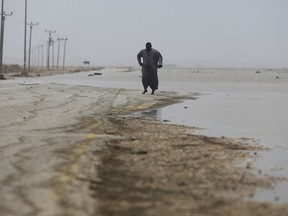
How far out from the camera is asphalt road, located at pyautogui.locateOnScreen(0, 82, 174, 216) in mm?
5188

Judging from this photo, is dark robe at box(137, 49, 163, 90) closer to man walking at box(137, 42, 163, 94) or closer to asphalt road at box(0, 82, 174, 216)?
man walking at box(137, 42, 163, 94)

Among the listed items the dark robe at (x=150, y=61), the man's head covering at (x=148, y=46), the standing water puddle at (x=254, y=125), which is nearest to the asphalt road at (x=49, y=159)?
the standing water puddle at (x=254, y=125)

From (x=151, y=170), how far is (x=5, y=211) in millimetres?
2432

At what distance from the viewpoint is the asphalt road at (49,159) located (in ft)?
17.0

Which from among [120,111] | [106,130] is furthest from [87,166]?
[120,111]

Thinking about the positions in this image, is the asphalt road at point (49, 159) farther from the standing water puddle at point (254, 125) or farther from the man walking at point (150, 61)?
the man walking at point (150, 61)

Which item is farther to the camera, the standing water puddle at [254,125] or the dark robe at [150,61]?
the dark robe at [150,61]

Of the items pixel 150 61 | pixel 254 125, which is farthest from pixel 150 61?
pixel 254 125

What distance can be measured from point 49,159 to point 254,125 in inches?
262

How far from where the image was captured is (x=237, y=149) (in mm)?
8859

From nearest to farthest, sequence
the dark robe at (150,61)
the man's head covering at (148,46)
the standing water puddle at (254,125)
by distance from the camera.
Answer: the standing water puddle at (254,125) < the man's head covering at (148,46) < the dark robe at (150,61)

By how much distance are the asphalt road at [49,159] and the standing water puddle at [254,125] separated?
191 cm

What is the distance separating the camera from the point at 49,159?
723 cm

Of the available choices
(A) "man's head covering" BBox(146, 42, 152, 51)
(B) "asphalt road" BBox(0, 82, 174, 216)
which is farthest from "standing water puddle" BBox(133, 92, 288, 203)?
(A) "man's head covering" BBox(146, 42, 152, 51)
